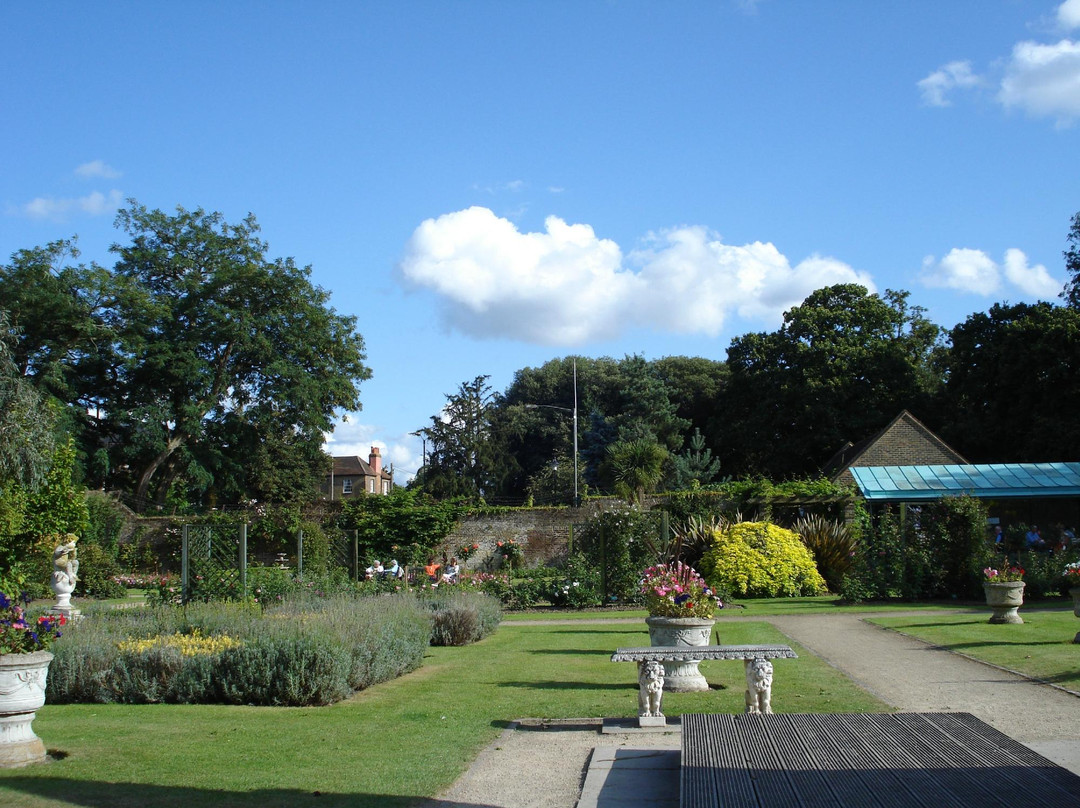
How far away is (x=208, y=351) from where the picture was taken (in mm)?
41344

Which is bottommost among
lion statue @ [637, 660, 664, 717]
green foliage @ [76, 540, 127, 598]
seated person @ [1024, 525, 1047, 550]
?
green foliage @ [76, 540, 127, 598]

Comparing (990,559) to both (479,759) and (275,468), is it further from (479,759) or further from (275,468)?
(275,468)

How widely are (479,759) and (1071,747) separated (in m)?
4.26

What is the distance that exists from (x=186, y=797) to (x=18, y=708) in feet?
6.19

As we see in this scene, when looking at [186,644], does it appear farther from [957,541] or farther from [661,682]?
[957,541]

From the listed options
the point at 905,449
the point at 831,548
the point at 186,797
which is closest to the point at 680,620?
the point at 186,797

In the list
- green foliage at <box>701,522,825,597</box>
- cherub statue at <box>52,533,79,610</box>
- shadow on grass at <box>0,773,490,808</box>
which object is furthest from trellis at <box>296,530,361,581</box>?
shadow on grass at <box>0,773,490,808</box>

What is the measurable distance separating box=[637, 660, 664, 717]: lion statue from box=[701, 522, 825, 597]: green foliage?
14.2m

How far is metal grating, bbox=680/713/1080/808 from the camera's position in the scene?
15.8 feet

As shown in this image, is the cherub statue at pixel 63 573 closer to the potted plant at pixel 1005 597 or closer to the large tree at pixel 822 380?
the potted plant at pixel 1005 597

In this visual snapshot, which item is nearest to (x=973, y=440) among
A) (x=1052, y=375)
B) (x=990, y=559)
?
(x=1052, y=375)

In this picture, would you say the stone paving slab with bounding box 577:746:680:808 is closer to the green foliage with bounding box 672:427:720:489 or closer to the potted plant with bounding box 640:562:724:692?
the potted plant with bounding box 640:562:724:692

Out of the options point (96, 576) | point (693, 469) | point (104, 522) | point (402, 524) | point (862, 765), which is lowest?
point (96, 576)

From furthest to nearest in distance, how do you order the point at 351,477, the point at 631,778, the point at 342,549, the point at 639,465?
the point at 351,477
the point at 639,465
the point at 342,549
the point at 631,778
